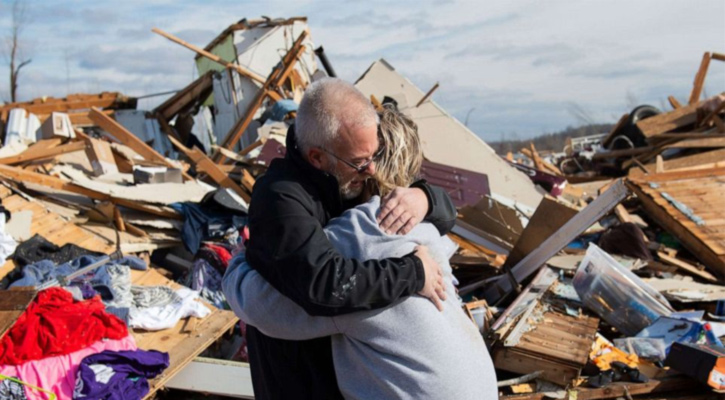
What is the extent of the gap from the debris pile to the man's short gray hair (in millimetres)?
2472

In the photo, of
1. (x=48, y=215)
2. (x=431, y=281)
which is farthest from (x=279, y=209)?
(x=48, y=215)

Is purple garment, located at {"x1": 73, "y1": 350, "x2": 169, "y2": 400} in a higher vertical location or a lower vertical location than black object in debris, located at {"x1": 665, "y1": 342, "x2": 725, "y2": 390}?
lower

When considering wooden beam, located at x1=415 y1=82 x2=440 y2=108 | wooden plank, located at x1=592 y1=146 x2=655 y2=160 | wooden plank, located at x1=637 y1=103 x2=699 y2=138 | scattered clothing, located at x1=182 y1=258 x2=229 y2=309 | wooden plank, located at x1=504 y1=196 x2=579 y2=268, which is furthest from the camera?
wooden plank, located at x1=592 y1=146 x2=655 y2=160

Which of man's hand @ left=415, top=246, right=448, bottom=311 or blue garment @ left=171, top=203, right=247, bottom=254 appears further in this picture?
blue garment @ left=171, top=203, right=247, bottom=254

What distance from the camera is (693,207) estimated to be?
681cm

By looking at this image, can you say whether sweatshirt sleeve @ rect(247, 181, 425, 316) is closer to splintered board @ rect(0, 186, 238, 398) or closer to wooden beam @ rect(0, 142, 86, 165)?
splintered board @ rect(0, 186, 238, 398)

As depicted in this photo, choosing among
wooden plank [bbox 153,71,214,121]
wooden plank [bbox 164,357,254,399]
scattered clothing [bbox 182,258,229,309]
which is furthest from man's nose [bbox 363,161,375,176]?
wooden plank [bbox 153,71,214,121]

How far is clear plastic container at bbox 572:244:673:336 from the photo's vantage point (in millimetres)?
5004

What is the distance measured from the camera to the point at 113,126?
9.12m

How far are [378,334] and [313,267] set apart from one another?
0.25 metres

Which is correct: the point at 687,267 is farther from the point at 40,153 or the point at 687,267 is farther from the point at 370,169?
the point at 40,153

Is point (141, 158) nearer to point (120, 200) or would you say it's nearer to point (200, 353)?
point (120, 200)

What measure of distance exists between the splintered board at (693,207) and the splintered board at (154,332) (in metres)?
4.49

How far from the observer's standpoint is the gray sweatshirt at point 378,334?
5.36 feet
